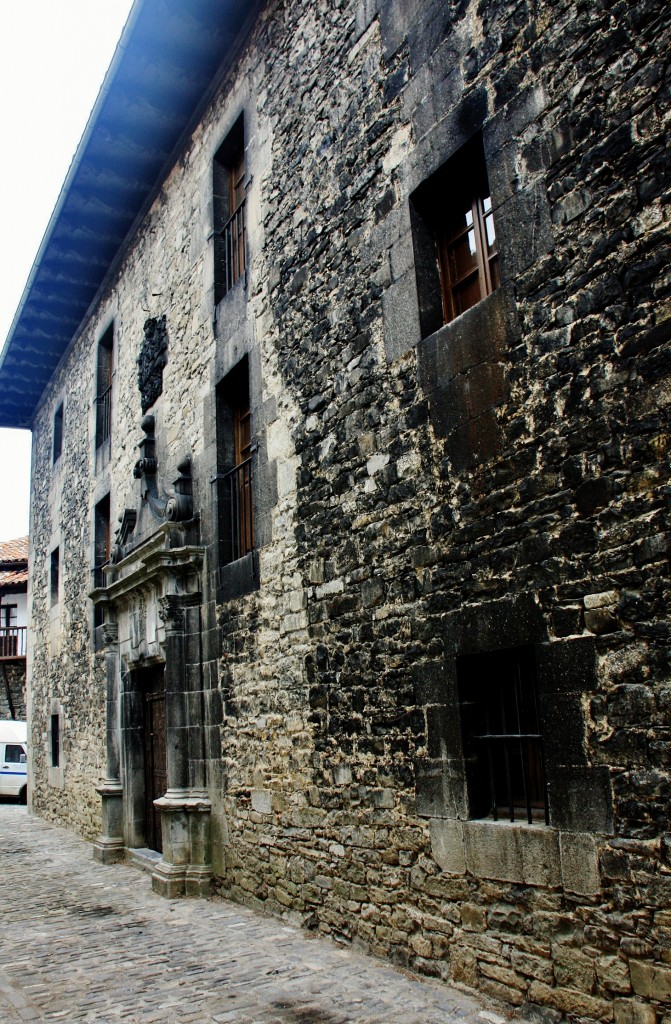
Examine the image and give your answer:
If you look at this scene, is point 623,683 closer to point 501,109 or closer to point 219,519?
point 501,109

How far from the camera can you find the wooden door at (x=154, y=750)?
8.79 metres

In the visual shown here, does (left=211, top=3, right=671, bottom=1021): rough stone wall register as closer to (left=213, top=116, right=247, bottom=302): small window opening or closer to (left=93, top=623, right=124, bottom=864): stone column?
(left=213, top=116, right=247, bottom=302): small window opening

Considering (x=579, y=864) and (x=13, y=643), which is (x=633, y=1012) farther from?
(x=13, y=643)

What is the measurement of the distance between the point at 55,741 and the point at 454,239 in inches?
465

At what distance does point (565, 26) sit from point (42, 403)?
14277 mm

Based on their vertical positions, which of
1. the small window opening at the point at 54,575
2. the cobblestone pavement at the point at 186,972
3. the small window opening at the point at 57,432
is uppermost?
the small window opening at the point at 57,432

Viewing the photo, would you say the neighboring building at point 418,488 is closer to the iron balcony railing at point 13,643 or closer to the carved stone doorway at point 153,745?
the carved stone doorway at point 153,745

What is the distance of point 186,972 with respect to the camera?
468 centimetres

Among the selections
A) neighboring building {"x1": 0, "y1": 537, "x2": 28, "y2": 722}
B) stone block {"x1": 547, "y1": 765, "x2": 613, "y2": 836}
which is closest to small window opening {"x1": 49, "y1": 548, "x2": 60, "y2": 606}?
neighboring building {"x1": 0, "y1": 537, "x2": 28, "y2": 722}

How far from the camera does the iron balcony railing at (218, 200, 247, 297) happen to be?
25.0 ft

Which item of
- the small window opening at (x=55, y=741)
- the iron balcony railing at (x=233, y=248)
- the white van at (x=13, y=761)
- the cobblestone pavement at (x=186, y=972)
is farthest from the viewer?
the white van at (x=13, y=761)

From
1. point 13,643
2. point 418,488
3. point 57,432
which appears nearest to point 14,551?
point 13,643

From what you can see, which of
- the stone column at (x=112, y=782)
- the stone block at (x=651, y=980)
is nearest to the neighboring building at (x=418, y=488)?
the stone block at (x=651, y=980)

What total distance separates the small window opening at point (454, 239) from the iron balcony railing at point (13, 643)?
2243 centimetres
